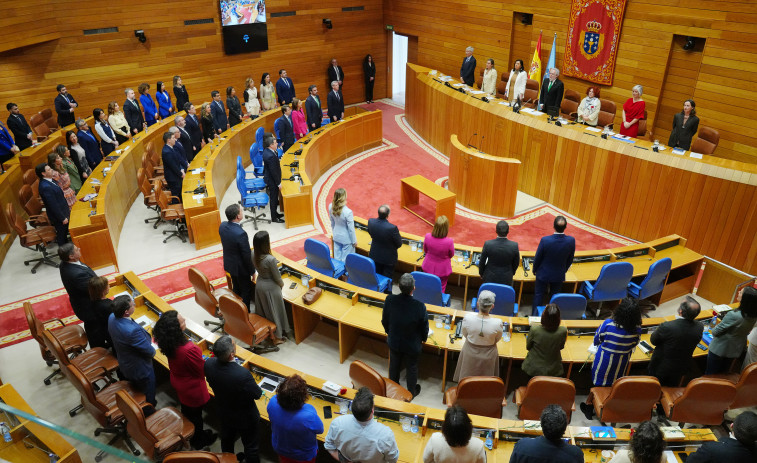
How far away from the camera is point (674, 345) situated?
16.4ft

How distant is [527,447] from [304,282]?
3705 millimetres

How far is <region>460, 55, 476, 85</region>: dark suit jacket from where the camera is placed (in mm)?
13438

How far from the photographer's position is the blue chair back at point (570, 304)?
6047mm

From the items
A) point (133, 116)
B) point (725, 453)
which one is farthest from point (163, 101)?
point (725, 453)

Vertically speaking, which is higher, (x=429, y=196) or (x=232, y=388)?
(x=232, y=388)

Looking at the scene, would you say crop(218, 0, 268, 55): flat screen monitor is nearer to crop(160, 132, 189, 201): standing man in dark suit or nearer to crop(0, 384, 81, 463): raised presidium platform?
crop(160, 132, 189, 201): standing man in dark suit

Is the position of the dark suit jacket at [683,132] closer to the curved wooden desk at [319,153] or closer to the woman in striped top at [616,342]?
the woman in striped top at [616,342]

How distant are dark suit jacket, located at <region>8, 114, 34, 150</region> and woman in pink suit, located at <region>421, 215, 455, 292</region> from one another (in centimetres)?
822

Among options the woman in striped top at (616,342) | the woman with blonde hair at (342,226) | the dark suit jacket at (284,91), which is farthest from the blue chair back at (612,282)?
the dark suit jacket at (284,91)

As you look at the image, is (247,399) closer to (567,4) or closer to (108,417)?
(108,417)

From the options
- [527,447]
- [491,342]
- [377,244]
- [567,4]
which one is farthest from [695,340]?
[567,4]

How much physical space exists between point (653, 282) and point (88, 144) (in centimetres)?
962

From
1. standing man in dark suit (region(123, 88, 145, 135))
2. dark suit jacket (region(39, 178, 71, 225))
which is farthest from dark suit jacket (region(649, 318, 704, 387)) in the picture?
standing man in dark suit (region(123, 88, 145, 135))

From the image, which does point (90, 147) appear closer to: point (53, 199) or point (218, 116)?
point (53, 199)
